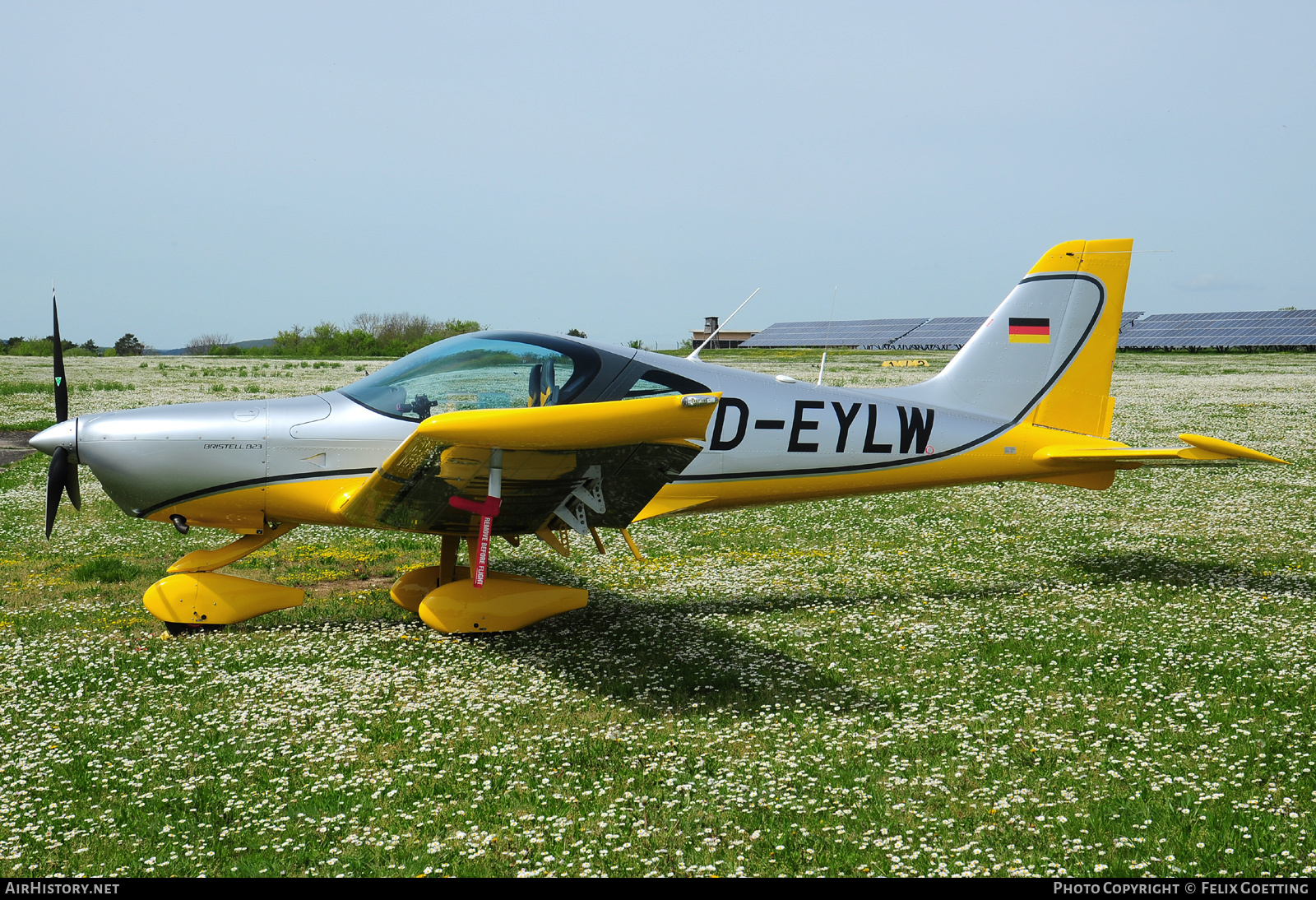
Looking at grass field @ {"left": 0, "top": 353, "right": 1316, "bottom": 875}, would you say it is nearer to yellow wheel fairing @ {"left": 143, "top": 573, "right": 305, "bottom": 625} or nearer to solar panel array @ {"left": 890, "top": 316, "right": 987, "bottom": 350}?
yellow wheel fairing @ {"left": 143, "top": 573, "right": 305, "bottom": 625}

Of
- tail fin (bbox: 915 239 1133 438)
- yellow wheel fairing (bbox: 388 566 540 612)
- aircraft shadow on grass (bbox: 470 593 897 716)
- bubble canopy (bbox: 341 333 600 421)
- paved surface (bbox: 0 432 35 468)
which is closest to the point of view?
aircraft shadow on grass (bbox: 470 593 897 716)

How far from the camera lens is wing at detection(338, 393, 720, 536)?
491 centimetres

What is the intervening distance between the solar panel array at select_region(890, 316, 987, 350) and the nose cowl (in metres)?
72.0

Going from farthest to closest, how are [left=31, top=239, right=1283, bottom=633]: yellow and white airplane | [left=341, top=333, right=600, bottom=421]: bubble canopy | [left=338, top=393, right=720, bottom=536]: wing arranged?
[left=341, top=333, right=600, bottom=421]: bubble canopy → [left=31, top=239, right=1283, bottom=633]: yellow and white airplane → [left=338, top=393, right=720, bottom=536]: wing

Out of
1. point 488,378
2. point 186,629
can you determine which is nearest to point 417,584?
point 186,629

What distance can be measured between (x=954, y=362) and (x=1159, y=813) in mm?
5080

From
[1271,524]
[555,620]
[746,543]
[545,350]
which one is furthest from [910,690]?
[1271,524]

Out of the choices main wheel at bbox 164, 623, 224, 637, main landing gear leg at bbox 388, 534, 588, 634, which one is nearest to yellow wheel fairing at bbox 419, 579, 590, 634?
main landing gear leg at bbox 388, 534, 588, 634

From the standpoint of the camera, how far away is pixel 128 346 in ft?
258

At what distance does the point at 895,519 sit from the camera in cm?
1141

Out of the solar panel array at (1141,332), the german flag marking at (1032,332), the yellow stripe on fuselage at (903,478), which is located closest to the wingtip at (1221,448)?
the yellow stripe on fuselage at (903,478)

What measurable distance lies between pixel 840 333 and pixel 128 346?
6509 cm

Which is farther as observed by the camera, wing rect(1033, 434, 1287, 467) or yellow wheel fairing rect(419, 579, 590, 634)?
wing rect(1033, 434, 1287, 467)

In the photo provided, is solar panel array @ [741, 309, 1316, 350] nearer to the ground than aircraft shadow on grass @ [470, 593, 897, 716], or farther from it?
farther from it
